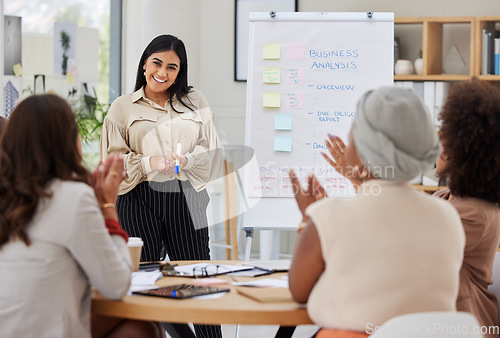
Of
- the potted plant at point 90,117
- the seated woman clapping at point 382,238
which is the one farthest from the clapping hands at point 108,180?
the potted plant at point 90,117

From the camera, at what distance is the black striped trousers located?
2.72m

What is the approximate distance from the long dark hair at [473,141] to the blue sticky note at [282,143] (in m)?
1.79

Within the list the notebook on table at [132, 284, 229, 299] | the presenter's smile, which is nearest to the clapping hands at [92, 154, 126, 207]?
the notebook on table at [132, 284, 229, 299]

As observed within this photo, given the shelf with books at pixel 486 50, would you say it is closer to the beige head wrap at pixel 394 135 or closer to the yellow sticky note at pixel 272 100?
the yellow sticky note at pixel 272 100

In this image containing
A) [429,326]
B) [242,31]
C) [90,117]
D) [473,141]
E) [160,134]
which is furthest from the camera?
[242,31]

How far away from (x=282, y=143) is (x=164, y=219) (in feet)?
3.96

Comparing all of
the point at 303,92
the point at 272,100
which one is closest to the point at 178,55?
the point at 272,100

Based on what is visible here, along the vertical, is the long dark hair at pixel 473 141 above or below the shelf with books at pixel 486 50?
below

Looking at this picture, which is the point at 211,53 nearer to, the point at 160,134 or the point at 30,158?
the point at 160,134

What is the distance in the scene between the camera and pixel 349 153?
5.29 feet

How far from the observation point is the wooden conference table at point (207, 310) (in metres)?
1.54

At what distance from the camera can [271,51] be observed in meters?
3.81

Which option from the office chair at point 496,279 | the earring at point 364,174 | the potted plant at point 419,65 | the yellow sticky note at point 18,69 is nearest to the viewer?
the earring at point 364,174

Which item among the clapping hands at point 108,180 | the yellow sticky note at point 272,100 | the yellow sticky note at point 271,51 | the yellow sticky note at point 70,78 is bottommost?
the clapping hands at point 108,180
